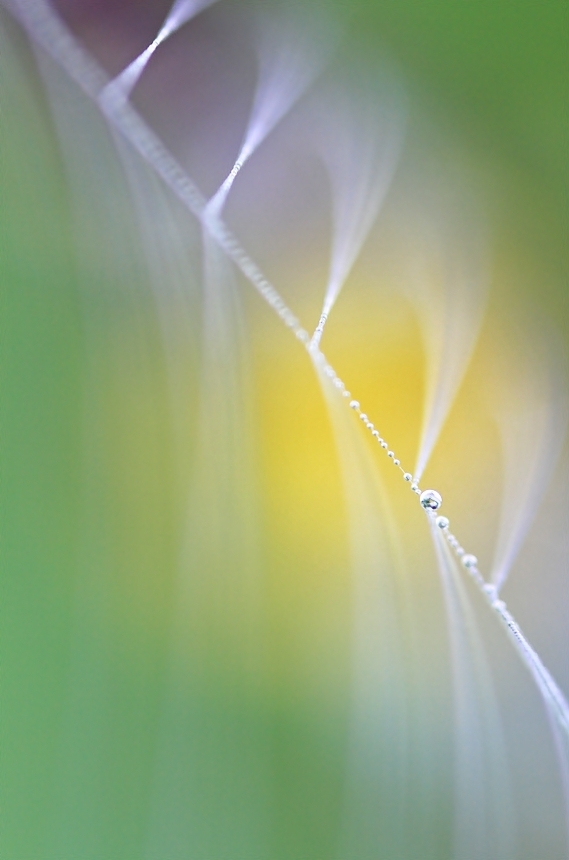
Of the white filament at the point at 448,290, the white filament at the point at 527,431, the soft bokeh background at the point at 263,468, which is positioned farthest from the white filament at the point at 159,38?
the white filament at the point at 527,431

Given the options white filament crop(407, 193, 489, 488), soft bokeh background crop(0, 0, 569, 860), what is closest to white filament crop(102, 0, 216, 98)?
soft bokeh background crop(0, 0, 569, 860)

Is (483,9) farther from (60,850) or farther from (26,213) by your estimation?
(60,850)

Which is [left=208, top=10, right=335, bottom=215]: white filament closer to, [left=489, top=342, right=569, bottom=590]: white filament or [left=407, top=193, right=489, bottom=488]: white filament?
[left=407, top=193, right=489, bottom=488]: white filament

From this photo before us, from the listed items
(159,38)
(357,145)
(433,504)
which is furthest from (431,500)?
(159,38)

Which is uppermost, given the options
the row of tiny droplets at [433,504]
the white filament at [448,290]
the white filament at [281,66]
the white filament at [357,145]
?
the white filament at [281,66]

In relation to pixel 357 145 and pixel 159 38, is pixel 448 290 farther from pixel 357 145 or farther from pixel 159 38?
pixel 159 38

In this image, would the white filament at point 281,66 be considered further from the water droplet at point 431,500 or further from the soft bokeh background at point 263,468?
the water droplet at point 431,500

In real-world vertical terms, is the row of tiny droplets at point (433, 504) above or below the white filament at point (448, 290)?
below

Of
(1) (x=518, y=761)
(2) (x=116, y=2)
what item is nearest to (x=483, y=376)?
(1) (x=518, y=761)

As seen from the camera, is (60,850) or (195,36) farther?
(195,36)
